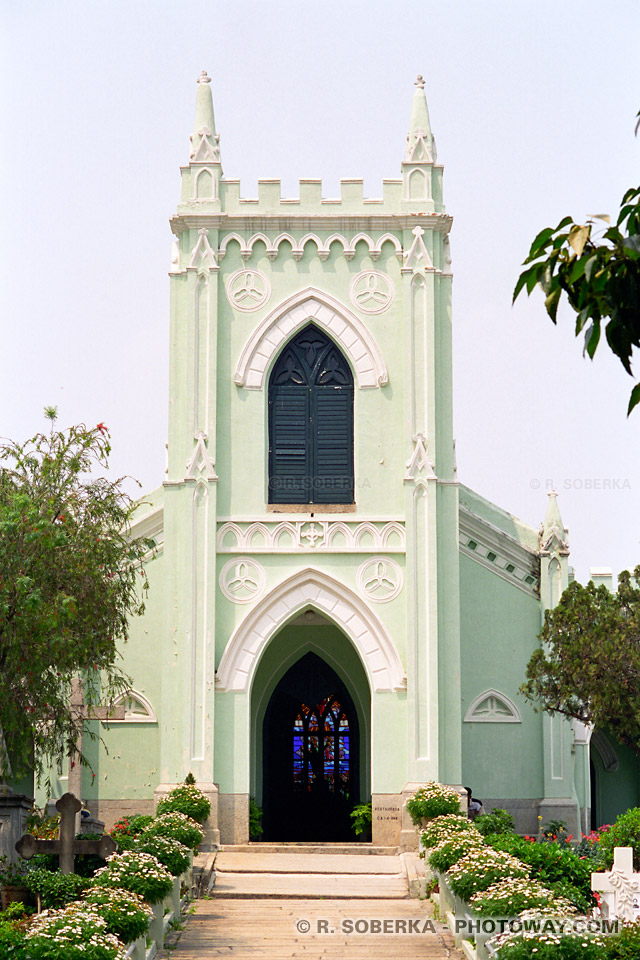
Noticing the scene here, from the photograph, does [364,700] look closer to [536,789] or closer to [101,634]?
[536,789]

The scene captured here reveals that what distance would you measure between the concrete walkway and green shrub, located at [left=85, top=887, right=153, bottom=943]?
1479 millimetres

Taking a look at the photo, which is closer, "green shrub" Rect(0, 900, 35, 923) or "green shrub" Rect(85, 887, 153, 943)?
"green shrub" Rect(85, 887, 153, 943)

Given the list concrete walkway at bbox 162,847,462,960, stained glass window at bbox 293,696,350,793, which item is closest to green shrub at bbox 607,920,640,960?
concrete walkway at bbox 162,847,462,960

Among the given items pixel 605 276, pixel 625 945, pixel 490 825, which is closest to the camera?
pixel 605 276

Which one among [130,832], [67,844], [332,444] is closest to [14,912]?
[67,844]

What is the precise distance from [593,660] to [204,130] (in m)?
12.4

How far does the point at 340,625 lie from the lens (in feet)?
86.3

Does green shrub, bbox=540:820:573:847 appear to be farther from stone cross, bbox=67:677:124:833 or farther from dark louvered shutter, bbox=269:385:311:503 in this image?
stone cross, bbox=67:677:124:833

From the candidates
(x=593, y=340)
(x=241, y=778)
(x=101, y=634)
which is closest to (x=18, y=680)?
(x=101, y=634)

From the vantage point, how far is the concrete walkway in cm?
1661

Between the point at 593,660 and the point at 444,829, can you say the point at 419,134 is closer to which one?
the point at 593,660

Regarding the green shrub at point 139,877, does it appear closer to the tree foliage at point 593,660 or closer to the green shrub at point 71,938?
the green shrub at point 71,938

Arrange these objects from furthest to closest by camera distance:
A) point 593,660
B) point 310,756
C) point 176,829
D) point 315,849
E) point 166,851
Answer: point 310,756 → point 593,660 → point 315,849 → point 176,829 → point 166,851

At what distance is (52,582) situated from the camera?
20328 millimetres
